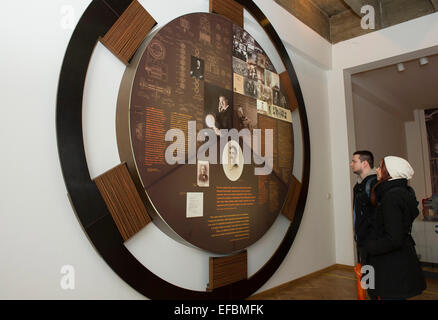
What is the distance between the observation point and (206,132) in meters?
2.35

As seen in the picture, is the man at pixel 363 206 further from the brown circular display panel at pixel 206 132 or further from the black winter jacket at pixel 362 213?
the brown circular display panel at pixel 206 132

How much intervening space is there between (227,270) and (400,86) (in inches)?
204

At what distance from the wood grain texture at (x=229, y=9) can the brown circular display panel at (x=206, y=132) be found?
9cm

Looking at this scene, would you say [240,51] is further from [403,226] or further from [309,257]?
[309,257]

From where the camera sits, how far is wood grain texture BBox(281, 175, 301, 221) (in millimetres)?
3117

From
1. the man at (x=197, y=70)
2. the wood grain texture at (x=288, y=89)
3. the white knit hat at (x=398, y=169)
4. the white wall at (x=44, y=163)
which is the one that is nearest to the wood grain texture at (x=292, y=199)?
the wood grain texture at (x=288, y=89)

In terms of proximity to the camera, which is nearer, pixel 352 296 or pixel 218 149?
pixel 218 149

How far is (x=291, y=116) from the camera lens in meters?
3.39

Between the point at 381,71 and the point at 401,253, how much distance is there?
3774mm

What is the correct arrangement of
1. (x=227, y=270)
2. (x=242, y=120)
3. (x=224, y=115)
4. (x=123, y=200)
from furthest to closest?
(x=242, y=120) → (x=224, y=115) → (x=227, y=270) → (x=123, y=200)

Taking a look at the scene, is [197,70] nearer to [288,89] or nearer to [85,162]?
[85,162]

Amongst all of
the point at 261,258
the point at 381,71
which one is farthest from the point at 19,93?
the point at 381,71

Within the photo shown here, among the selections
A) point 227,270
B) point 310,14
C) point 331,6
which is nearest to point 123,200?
point 227,270

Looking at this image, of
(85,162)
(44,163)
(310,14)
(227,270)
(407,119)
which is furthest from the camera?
(407,119)
